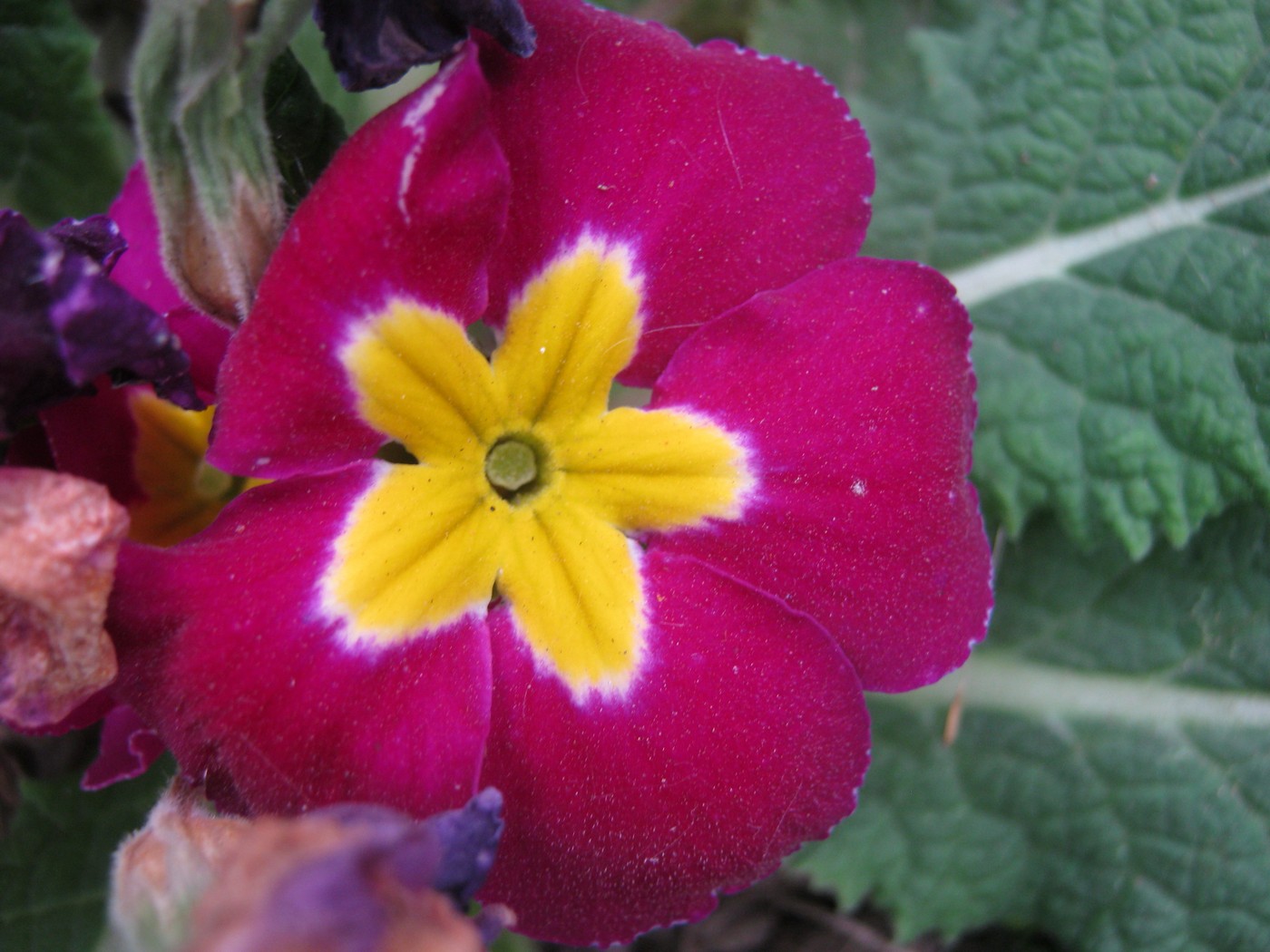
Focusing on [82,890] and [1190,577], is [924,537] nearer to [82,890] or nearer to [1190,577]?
[1190,577]

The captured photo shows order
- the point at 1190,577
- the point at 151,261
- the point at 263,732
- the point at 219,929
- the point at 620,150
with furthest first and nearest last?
the point at 1190,577
the point at 151,261
the point at 620,150
the point at 263,732
the point at 219,929

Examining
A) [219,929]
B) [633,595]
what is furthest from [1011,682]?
[219,929]

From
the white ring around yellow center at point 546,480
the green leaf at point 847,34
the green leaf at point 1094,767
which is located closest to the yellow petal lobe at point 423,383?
the white ring around yellow center at point 546,480

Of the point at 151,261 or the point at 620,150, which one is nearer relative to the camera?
the point at 620,150

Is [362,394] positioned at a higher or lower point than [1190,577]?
higher

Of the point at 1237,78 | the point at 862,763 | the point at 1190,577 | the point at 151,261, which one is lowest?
the point at 1190,577

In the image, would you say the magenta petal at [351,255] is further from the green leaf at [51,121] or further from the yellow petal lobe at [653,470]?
the green leaf at [51,121]

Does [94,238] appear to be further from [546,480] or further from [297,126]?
[546,480]

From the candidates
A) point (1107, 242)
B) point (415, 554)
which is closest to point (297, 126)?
point (415, 554)
